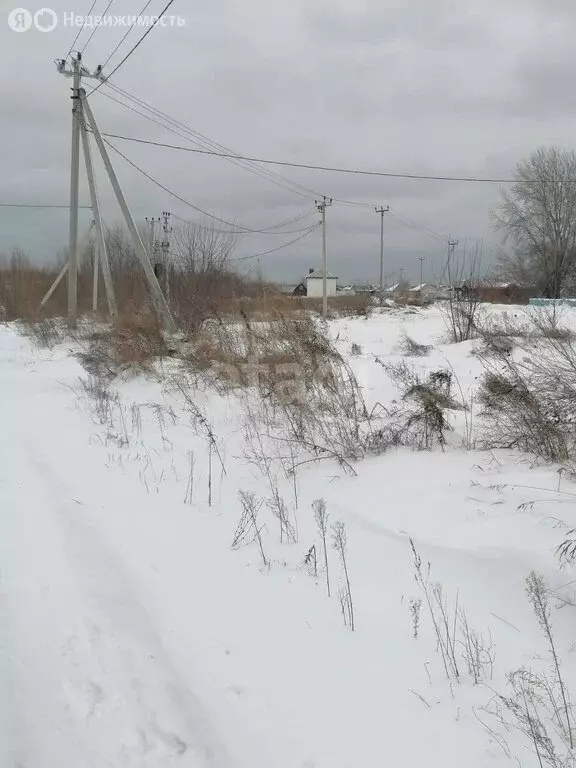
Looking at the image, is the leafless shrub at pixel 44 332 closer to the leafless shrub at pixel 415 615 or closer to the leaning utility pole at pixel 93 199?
the leaning utility pole at pixel 93 199

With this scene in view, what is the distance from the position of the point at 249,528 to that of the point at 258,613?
1.05 meters

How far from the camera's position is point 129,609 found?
107 inches

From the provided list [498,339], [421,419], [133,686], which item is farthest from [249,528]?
[498,339]

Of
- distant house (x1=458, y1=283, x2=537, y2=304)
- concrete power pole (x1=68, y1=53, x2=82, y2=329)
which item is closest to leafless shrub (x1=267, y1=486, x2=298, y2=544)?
concrete power pole (x1=68, y1=53, x2=82, y2=329)

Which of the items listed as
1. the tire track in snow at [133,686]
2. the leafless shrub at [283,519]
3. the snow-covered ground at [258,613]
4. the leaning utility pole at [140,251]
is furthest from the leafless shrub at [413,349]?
the tire track in snow at [133,686]

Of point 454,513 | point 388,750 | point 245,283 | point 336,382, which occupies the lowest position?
point 388,750

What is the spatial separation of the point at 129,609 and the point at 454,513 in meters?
2.12

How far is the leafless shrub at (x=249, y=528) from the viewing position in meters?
3.50

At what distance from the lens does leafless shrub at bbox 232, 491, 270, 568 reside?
3.50m

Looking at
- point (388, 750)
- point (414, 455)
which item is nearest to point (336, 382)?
point (414, 455)

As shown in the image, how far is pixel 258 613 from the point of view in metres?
2.73

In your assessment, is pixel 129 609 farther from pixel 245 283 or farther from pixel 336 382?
pixel 245 283

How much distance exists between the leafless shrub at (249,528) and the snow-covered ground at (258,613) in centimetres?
6

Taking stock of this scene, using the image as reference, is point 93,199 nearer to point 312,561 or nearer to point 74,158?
point 74,158
